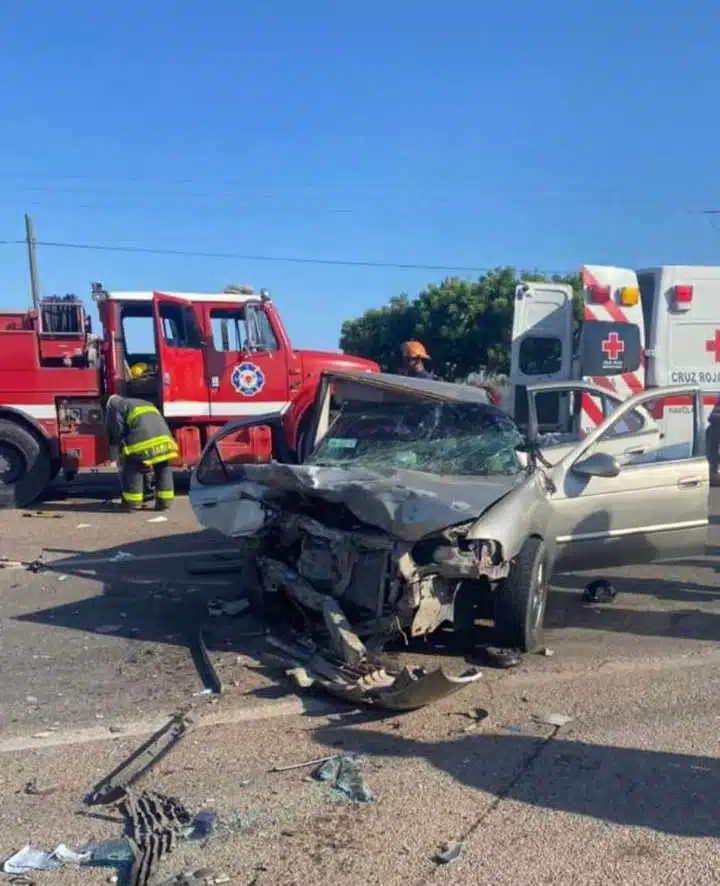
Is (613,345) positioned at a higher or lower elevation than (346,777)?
higher

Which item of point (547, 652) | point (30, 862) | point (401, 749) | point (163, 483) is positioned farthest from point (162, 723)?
point (163, 483)

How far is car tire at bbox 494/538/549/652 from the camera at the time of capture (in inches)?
211

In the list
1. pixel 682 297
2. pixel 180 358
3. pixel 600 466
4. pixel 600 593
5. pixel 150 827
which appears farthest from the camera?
pixel 180 358

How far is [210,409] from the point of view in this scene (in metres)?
11.9

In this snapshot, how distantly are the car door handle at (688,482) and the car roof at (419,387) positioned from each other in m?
1.47

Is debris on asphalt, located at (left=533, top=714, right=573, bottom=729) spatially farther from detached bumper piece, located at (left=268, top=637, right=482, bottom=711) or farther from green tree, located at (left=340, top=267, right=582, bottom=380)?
green tree, located at (left=340, top=267, right=582, bottom=380)

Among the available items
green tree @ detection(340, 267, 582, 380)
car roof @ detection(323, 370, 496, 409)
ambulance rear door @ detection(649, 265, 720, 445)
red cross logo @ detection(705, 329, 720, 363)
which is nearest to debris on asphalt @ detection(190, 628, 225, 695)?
car roof @ detection(323, 370, 496, 409)

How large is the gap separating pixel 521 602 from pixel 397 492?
0.97m

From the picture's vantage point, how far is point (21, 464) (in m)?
11.6

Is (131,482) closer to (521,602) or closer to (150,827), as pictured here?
(521,602)

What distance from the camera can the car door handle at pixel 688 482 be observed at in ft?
22.0

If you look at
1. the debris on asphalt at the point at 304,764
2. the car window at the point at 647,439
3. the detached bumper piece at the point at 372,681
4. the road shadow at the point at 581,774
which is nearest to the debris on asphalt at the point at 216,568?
the detached bumper piece at the point at 372,681

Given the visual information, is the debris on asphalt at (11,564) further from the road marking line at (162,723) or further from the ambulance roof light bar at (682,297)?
the ambulance roof light bar at (682,297)

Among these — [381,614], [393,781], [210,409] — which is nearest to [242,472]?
[381,614]
